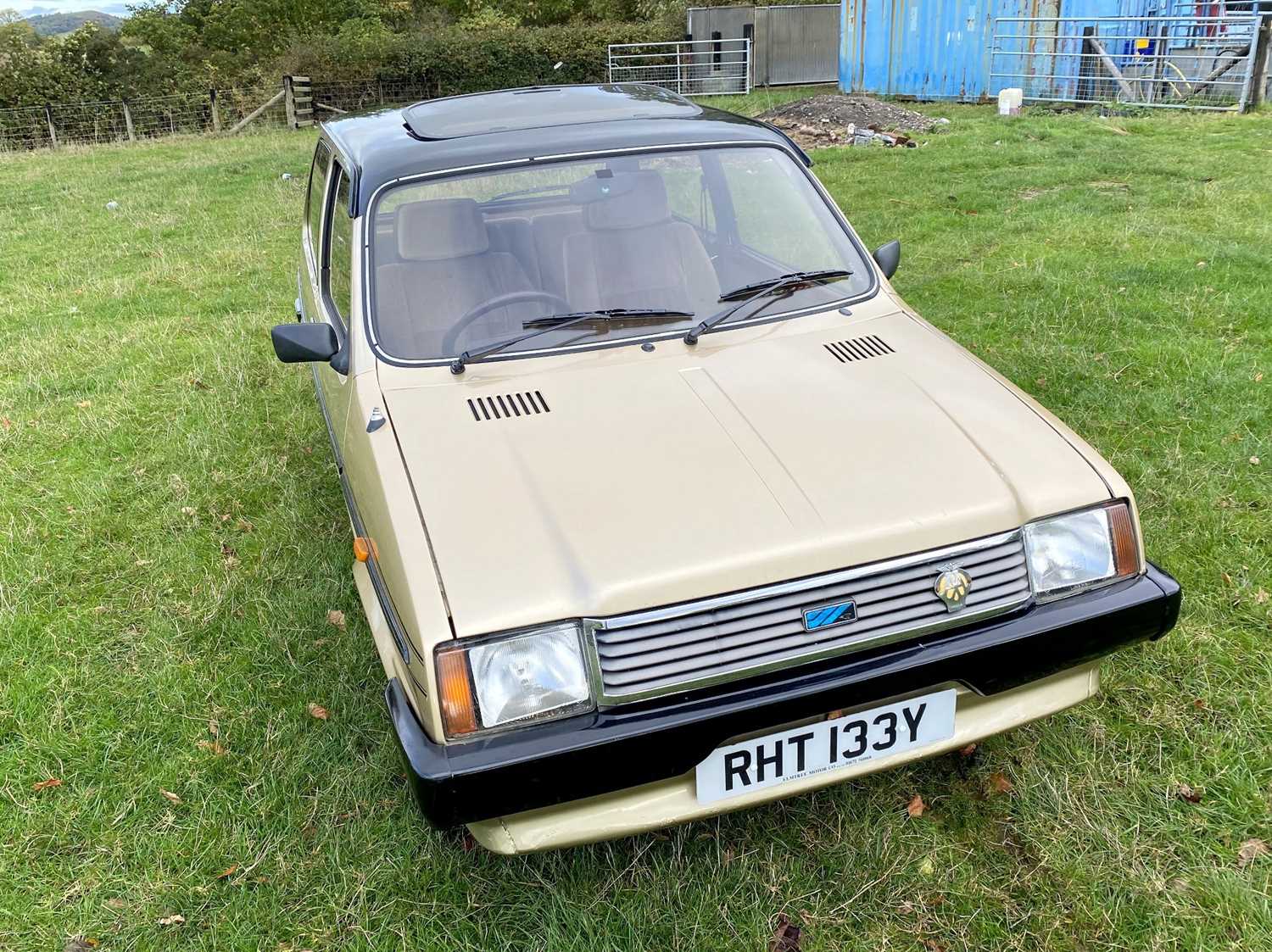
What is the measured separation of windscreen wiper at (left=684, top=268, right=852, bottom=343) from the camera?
10.7 ft

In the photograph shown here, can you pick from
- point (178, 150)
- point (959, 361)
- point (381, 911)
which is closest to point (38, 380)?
point (381, 911)

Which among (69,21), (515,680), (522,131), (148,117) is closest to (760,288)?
(522,131)

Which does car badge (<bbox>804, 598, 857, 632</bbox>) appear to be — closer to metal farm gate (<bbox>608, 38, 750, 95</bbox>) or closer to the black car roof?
the black car roof

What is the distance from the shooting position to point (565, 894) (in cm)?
266

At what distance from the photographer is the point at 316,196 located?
4992 millimetres

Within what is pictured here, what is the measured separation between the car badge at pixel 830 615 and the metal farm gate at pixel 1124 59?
15.2 m

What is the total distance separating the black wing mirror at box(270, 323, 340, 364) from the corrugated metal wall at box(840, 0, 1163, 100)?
17652 mm

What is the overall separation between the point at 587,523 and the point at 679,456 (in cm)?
37

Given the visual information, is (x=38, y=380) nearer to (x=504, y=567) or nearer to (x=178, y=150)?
(x=504, y=567)

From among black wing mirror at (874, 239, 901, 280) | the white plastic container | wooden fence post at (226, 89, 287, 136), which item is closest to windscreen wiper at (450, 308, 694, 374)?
black wing mirror at (874, 239, 901, 280)

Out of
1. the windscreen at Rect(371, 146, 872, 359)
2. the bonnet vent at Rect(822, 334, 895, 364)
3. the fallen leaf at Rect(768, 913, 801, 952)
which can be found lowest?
the fallen leaf at Rect(768, 913, 801, 952)

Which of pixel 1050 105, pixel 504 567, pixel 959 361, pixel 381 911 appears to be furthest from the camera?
pixel 1050 105

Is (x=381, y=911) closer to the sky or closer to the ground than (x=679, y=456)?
closer to the ground

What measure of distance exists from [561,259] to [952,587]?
1.67 m
